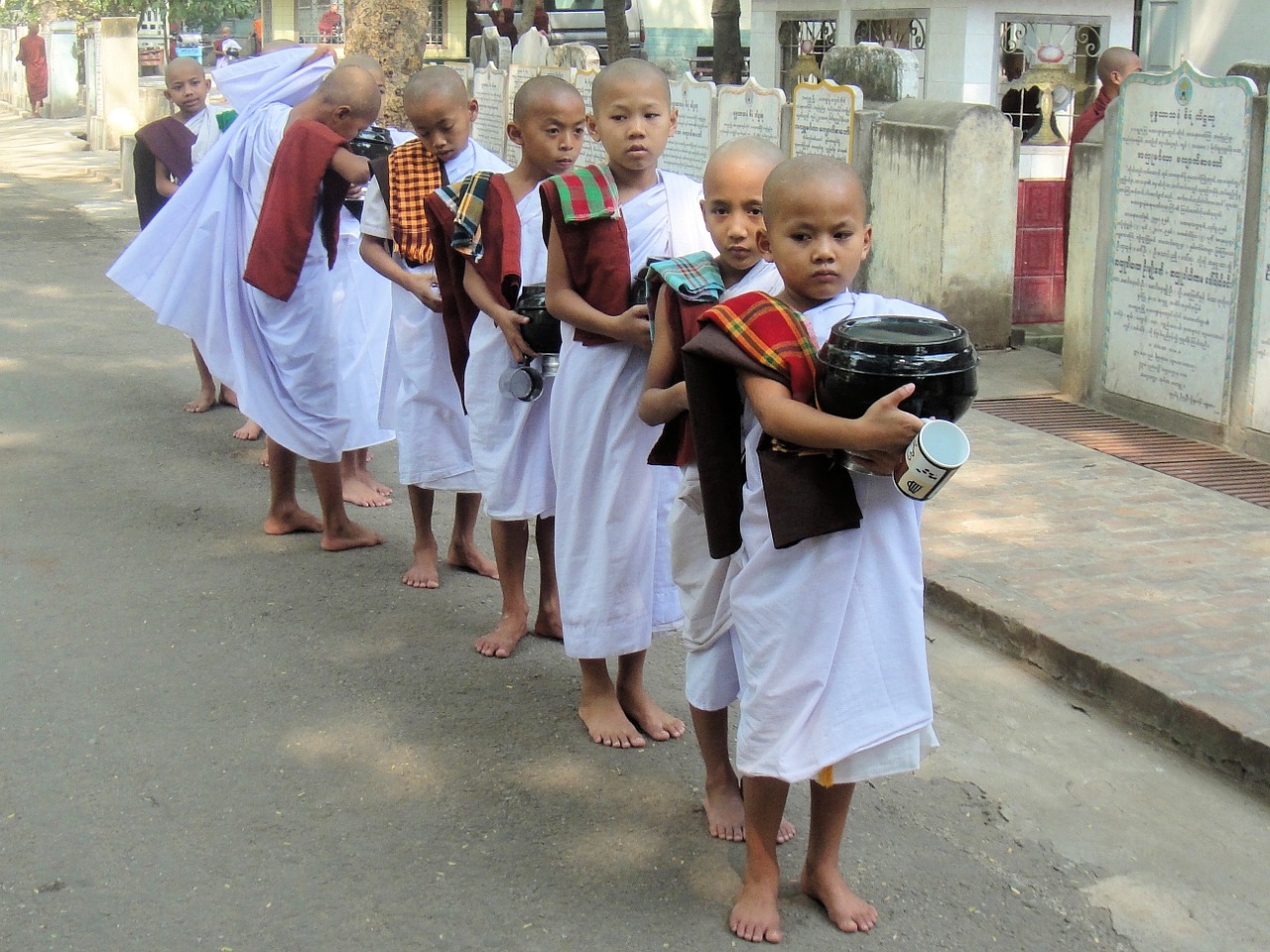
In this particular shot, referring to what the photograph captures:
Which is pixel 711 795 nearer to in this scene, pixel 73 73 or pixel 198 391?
pixel 198 391

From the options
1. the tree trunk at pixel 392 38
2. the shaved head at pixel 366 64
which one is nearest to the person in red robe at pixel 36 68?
the tree trunk at pixel 392 38

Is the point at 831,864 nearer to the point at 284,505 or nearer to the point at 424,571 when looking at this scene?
the point at 424,571

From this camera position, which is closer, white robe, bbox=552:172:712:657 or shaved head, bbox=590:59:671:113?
shaved head, bbox=590:59:671:113

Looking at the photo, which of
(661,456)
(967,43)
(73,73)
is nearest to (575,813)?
(661,456)

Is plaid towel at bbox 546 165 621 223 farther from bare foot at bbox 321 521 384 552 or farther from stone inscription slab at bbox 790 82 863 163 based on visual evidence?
stone inscription slab at bbox 790 82 863 163

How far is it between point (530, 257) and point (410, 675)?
4.43 feet

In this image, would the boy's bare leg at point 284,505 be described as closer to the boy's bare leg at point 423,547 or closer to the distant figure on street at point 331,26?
the boy's bare leg at point 423,547

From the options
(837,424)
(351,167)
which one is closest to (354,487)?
(351,167)

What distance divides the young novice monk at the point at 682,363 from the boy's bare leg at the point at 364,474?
3.45 metres

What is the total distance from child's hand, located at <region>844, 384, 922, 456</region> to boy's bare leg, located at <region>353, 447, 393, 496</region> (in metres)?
4.23

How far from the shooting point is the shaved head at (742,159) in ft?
10.5

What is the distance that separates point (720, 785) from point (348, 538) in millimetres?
2667

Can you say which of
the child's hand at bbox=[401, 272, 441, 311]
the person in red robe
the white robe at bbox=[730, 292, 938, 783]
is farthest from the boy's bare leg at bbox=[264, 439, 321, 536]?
the person in red robe

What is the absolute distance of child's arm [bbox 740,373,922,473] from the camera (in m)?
2.64
